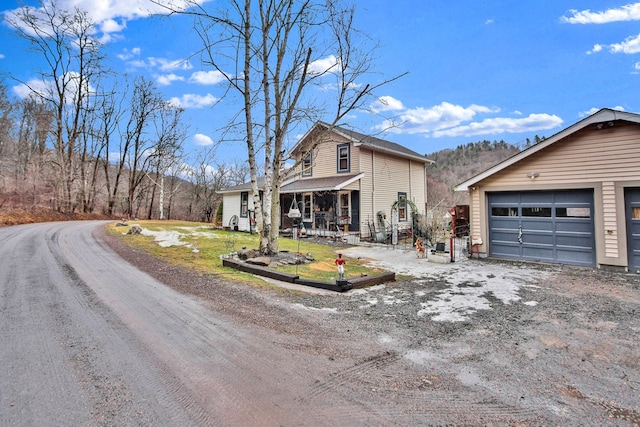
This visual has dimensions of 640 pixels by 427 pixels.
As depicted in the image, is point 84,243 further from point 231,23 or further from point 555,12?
point 555,12

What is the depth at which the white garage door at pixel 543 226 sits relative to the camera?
9062mm

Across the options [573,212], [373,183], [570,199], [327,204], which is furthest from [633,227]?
[327,204]

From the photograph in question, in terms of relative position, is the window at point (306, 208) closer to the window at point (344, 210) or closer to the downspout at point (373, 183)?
the window at point (344, 210)

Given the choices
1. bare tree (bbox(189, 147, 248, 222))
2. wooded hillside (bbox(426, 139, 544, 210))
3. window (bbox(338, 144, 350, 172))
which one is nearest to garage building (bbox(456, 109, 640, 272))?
window (bbox(338, 144, 350, 172))

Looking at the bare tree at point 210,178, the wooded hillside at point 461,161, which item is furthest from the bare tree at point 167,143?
the wooded hillside at point 461,161

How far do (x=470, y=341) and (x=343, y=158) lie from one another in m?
14.1

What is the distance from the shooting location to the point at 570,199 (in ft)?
30.4

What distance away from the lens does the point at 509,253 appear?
1038 cm

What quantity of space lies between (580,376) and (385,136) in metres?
8.34

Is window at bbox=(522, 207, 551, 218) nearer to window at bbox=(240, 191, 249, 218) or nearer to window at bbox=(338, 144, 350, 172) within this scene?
window at bbox=(338, 144, 350, 172)

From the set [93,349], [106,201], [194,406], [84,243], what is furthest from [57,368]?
[106,201]

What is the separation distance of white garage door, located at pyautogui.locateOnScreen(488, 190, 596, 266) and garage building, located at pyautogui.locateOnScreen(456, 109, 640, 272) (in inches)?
0.9

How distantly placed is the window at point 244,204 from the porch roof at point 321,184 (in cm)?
305

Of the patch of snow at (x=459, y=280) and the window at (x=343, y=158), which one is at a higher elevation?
the window at (x=343, y=158)
